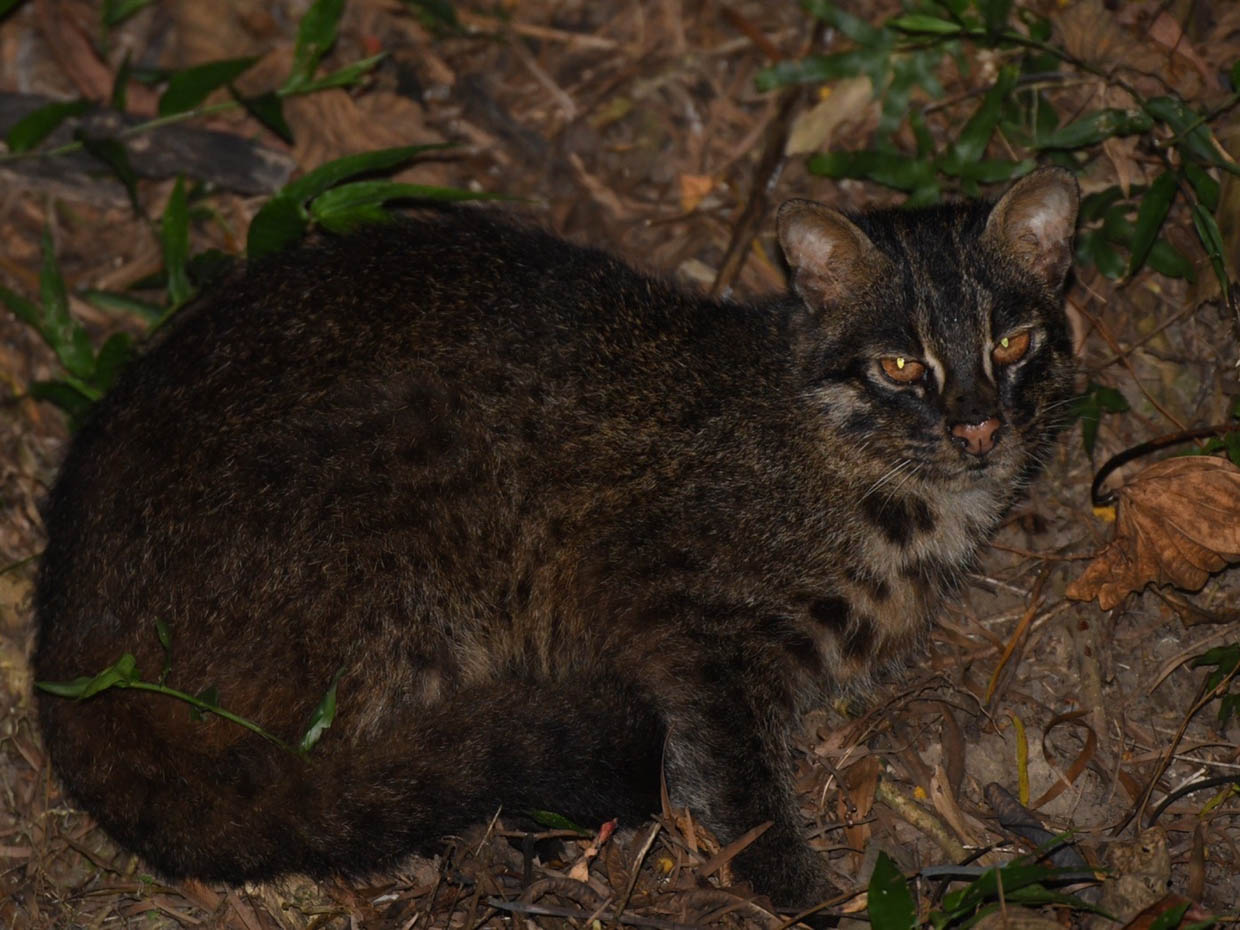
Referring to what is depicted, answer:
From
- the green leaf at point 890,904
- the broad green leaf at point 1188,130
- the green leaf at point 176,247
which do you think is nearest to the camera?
the green leaf at point 890,904

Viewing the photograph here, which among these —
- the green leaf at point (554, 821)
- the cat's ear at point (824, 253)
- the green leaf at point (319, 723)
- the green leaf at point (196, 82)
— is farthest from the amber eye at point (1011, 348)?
the green leaf at point (196, 82)

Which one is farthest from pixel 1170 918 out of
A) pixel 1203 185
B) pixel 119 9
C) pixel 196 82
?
pixel 119 9

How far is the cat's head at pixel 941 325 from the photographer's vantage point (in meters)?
Answer: 4.89

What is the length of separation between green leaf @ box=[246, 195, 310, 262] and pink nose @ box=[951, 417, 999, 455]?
317 centimetres

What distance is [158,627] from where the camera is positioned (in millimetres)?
4887

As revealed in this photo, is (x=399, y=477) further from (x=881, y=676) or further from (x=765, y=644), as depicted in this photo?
(x=881, y=676)

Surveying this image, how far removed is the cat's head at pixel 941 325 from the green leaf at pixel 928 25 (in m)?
1.69

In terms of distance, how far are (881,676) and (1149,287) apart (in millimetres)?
2240

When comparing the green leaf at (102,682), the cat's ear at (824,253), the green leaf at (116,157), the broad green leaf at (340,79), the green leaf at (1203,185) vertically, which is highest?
the cat's ear at (824,253)

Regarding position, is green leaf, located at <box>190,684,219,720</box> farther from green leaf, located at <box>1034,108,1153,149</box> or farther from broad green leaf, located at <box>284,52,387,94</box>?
green leaf, located at <box>1034,108,1153,149</box>

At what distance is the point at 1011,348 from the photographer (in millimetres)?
4977

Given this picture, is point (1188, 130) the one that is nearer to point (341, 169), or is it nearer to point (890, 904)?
point (890, 904)

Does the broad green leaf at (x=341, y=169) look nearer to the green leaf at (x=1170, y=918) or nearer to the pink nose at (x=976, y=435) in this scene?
the pink nose at (x=976, y=435)

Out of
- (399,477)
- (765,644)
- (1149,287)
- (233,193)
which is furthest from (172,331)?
(1149,287)
